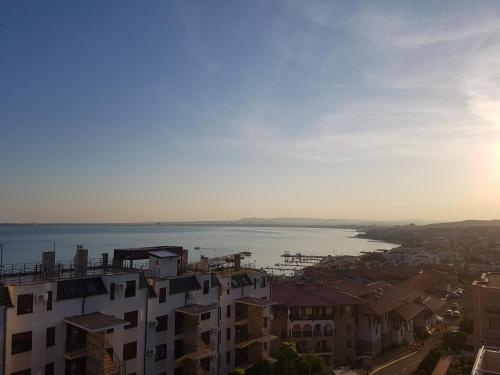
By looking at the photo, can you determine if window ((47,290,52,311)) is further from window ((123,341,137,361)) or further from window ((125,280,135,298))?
window ((123,341,137,361))

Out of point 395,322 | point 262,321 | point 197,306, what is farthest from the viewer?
point 395,322

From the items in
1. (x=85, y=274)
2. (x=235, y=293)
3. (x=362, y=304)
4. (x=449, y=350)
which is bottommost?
(x=449, y=350)

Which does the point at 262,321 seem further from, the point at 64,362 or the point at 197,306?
the point at 64,362

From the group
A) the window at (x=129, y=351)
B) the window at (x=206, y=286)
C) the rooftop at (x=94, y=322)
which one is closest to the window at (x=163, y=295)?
the window at (x=129, y=351)

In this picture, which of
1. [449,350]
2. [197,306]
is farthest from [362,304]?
[197,306]

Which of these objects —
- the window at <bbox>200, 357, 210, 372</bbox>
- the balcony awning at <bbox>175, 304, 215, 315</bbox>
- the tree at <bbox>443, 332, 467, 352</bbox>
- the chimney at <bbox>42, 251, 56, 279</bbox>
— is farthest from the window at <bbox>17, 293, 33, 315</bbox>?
the tree at <bbox>443, 332, 467, 352</bbox>

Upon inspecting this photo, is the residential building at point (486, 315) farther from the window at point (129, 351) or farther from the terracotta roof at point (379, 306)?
the window at point (129, 351)

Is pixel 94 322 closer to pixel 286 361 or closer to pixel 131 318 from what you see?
pixel 131 318
